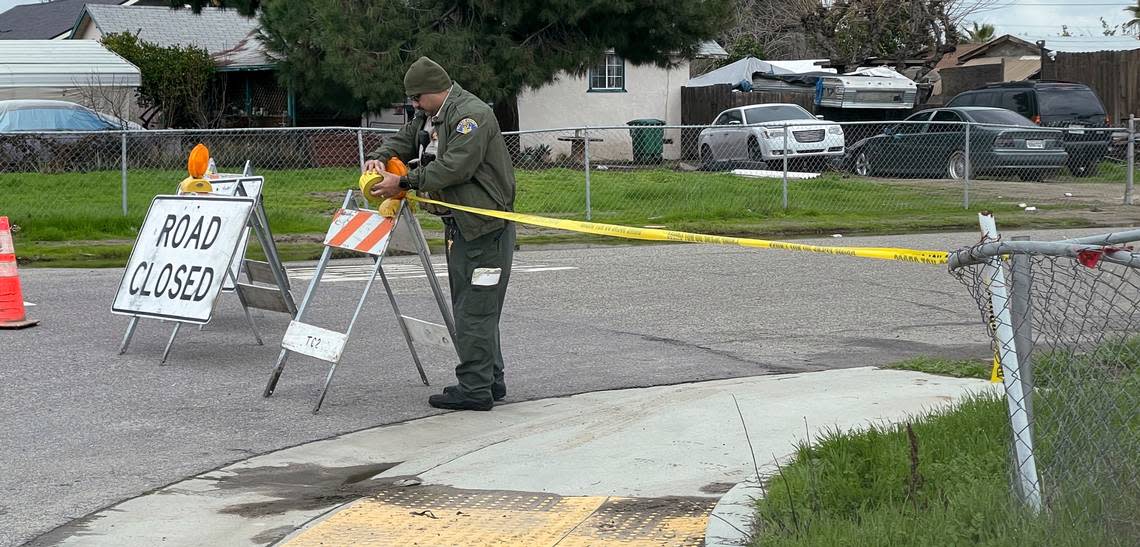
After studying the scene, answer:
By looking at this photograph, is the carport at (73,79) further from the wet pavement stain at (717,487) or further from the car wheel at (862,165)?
the wet pavement stain at (717,487)

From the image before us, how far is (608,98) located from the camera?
35.2 metres

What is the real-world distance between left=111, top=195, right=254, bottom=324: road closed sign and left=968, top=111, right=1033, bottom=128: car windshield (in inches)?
747

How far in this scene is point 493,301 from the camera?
23.8 feet

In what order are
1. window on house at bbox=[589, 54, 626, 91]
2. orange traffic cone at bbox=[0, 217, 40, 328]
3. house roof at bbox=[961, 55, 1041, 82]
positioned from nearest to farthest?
orange traffic cone at bbox=[0, 217, 40, 328] → window on house at bbox=[589, 54, 626, 91] → house roof at bbox=[961, 55, 1041, 82]

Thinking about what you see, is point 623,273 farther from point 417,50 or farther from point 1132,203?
point 417,50

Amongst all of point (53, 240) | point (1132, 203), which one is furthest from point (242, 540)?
point (1132, 203)

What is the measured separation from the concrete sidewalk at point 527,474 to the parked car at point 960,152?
45.9 ft

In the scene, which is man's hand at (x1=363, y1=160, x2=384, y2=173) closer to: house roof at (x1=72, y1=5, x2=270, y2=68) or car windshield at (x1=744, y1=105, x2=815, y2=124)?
car windshield at (x1=744, y1=105, x2=815, y2=124)

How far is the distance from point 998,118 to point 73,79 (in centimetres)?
1953

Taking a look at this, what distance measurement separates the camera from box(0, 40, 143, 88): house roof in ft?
97.0

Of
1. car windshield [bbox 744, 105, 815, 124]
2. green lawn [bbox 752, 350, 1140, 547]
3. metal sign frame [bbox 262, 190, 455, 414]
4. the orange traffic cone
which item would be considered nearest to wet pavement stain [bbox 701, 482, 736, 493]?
green lawn [bbox 752, 350, 1140, 547]

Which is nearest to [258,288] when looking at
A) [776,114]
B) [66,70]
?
[776,114]

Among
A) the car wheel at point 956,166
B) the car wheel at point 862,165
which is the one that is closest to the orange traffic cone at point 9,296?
the car wheel at point 956,166

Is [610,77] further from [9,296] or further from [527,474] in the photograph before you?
[527,474]
